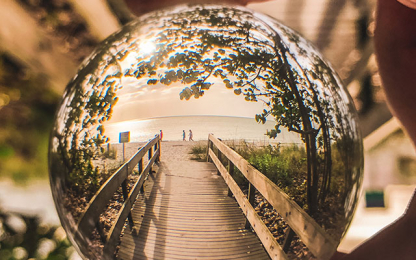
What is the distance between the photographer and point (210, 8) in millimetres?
552

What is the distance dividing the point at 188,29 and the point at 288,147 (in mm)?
303

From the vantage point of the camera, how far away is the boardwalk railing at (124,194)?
1.58ft

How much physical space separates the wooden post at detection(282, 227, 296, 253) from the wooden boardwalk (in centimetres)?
4

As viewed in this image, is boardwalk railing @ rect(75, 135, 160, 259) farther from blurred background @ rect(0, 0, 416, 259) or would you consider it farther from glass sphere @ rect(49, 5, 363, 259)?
blurred background @ rect(0, 0, 416, 259)

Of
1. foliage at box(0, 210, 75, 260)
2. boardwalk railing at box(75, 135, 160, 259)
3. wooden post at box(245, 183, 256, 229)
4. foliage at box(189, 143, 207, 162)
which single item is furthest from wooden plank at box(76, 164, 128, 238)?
foliage at box(0, 210, 75, 260)

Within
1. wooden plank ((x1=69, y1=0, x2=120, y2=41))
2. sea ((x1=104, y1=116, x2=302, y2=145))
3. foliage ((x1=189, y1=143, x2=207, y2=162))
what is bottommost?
foliage ((x1=189, y1=143, x2=207, y2=162))

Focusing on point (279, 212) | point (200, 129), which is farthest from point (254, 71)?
point (279, 212)

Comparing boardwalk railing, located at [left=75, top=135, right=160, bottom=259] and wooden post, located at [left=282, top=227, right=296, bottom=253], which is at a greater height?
boardwalk railing, located at [left=75, top=135, right=160, bottom=259]

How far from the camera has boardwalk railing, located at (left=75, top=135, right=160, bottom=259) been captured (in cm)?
48

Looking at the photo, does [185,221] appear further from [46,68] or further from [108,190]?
[46,68]

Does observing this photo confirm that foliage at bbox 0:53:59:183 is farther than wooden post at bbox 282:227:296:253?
Yes

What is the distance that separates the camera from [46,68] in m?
1.33

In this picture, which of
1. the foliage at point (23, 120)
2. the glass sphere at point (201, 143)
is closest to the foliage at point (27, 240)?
the foliage at point (23, 120)

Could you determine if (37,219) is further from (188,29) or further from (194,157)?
(188,29)
